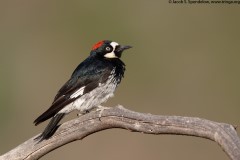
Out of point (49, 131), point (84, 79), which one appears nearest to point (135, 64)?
point (84, 79)

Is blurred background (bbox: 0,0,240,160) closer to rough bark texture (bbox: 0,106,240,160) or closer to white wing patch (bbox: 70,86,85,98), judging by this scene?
white wing patch (bbox: 70,86,85,98)

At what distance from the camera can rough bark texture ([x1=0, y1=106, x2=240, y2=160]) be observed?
5.62 metres

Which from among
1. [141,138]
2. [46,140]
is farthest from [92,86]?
[141,138]

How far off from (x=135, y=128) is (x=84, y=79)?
144 cm

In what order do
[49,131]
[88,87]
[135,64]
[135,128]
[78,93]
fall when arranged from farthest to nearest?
[135,64] → [88,87] → [78,93] → [49,131] → [135,128]

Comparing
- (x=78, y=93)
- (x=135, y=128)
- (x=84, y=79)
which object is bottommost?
(x=135, y=128)

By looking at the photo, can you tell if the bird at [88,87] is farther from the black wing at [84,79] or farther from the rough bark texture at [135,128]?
the rough bark texture at [135,128]

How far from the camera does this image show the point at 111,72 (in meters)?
7.61

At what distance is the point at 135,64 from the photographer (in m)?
12.1

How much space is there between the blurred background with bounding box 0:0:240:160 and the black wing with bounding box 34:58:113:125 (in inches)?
118

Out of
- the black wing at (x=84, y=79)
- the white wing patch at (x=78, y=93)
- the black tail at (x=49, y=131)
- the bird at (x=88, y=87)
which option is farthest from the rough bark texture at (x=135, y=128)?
the white wing patch at (x=78, y=93)

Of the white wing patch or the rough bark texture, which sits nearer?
the rough bark texture

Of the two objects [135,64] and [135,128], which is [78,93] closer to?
[135,128]

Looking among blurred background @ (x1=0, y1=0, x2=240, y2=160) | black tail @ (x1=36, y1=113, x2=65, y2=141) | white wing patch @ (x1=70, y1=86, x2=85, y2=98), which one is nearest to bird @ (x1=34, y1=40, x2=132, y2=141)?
white wing patch @ (x1=70, y1=86, x2=85, y2=98)
